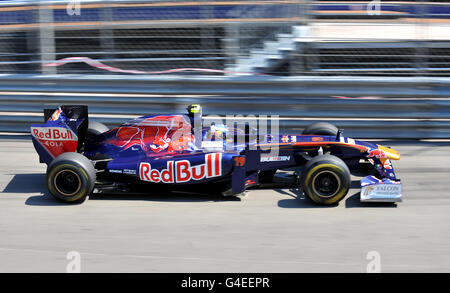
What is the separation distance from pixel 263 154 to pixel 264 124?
1.39 metres

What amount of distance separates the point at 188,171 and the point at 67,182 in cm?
140

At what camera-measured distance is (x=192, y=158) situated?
6145 mm

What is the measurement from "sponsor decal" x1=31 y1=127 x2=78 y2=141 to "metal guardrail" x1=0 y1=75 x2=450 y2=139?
2.50 metres

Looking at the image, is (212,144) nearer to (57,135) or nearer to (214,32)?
(57,135)

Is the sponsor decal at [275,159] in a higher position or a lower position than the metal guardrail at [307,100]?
lower

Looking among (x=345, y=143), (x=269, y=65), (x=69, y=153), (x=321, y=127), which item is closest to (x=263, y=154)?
(x=345, y=143)

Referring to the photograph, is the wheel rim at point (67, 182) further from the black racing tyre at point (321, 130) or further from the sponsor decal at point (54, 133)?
the black racing tyre at point (321, 130)

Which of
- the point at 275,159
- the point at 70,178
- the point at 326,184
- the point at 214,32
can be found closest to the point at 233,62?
the point at 214,32

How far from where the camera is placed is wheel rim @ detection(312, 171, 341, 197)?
5836 millimetres

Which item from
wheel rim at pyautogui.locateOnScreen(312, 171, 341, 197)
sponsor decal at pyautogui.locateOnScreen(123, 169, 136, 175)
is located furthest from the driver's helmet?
wheel rim at pyautogui.locateOnScreen(312, 171, 341, 197)

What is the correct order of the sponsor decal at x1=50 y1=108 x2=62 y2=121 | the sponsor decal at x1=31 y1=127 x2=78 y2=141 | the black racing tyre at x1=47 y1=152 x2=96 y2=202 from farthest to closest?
the sponsor decal at x1=50 y1=108 x2=62 y2=121, the sponsor decal at x1=31 y1=127 x2=78 y2=141, the black racing tyre at x1=47 y1=152 x2=96 y2=202

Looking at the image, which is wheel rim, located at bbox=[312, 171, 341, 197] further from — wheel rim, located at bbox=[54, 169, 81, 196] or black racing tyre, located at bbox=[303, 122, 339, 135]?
wheel rim, located at bbox=[54, 169, 81, 196]

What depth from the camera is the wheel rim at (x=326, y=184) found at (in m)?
5.84

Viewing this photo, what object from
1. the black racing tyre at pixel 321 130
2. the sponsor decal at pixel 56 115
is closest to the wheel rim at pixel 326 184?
the black racing tyre at pixel 321 130
